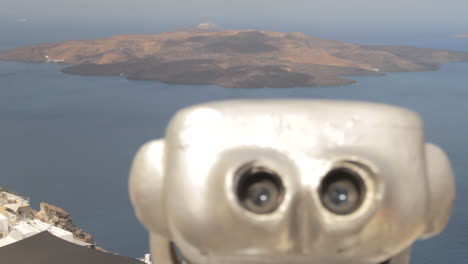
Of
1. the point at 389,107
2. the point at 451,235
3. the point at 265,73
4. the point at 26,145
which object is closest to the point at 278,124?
the point at 389,107

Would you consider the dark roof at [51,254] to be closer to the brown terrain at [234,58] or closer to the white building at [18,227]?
the white building at [18,227]

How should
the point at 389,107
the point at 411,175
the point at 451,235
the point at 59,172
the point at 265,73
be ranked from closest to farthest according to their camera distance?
the point at 411,175 < the point at 389,107 < the point at 451,235 < the point at 59,172 < the point at 265,73

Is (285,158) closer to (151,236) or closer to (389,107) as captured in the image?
(389,107)

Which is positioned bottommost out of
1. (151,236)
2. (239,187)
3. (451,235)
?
(451,235)

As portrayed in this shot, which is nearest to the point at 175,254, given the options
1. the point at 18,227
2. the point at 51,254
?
the point at 51,254

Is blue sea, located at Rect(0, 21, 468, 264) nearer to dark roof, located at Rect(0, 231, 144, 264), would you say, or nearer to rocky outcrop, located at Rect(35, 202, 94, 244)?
rocky outcrop, located at Rect(35, 202, 94, 244)

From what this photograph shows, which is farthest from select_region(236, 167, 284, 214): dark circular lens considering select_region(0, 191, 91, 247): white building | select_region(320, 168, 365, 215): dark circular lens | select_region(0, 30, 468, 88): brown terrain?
Result: select_region(0, 30, 468, 88): brown terrain
